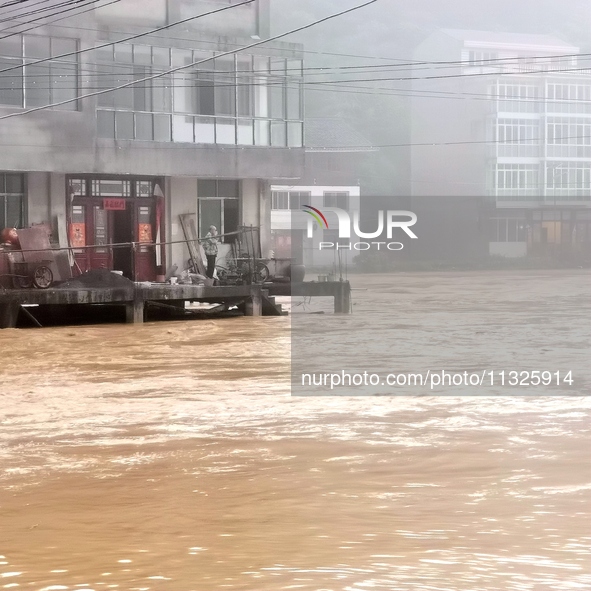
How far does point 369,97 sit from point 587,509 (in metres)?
66.5

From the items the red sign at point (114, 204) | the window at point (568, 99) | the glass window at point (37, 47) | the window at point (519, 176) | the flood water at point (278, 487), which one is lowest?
the flood water at point (278, 487)

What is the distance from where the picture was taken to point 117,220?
29.3 metres

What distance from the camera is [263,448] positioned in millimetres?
9969

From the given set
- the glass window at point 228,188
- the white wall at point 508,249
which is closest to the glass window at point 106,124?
the glass window at point 228,188

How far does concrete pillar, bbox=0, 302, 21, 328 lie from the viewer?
73.5ft

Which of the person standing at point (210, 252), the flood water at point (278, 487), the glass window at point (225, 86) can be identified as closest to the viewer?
the flood water at point (278, 487)

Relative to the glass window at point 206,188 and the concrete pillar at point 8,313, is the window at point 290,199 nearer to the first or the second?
the glass window at point 206,188

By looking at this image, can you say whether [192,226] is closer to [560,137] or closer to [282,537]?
[282,537]

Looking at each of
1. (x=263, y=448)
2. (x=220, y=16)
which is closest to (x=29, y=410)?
(x=263, y=448)

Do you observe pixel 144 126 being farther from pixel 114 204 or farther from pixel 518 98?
pixel 518 98

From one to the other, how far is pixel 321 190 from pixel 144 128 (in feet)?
95.8

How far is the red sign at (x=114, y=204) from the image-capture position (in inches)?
1143

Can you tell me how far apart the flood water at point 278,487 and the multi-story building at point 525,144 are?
46236 millimetres

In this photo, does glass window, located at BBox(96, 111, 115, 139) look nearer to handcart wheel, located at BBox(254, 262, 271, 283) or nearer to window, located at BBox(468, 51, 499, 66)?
handcart wheel, located at BBox(254, 262, 271, 283)
